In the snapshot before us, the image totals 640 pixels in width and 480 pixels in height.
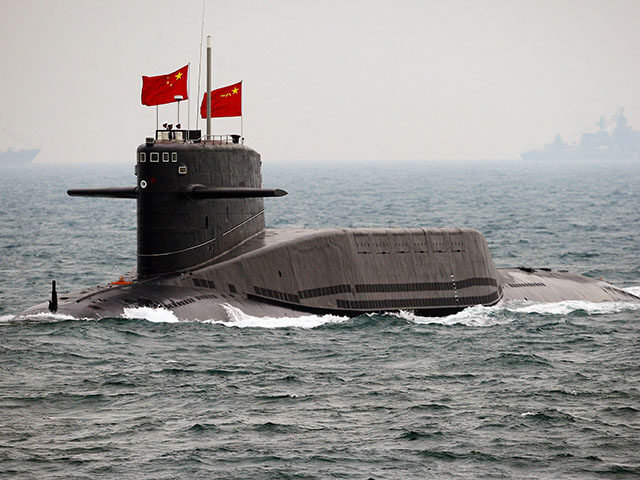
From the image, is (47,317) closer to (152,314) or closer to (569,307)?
(152,314)

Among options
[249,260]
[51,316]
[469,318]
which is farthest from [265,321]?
[469,318]

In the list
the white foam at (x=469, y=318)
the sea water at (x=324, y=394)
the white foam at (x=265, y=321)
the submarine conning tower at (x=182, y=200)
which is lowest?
the sea water at (x=324, y=394)

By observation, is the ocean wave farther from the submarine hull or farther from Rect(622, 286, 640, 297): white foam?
Rect(622, 286, 640, 297): white foam

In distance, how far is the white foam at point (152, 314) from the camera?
30.0m

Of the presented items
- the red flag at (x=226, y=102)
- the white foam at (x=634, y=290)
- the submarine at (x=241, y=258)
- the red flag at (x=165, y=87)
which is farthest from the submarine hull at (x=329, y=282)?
the red flag at (x=165, y=87)

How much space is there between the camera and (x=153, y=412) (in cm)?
2267

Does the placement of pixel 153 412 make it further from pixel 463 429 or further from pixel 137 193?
pixel 137 193

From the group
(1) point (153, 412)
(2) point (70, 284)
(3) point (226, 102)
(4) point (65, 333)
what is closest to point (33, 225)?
(2) point (70, 284)

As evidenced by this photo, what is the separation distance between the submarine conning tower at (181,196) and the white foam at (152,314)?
2.50 metres

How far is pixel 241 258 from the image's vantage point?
32.8 m

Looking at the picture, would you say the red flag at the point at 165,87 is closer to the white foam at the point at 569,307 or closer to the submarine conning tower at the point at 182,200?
the submarine conning tower at the point at 182,200

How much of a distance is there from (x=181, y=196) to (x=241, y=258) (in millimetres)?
2684

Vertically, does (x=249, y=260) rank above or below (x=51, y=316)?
above

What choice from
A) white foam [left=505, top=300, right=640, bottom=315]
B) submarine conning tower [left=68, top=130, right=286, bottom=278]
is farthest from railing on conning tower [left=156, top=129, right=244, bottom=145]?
white foam [left=505, top=300, right=640, bottom=315]
